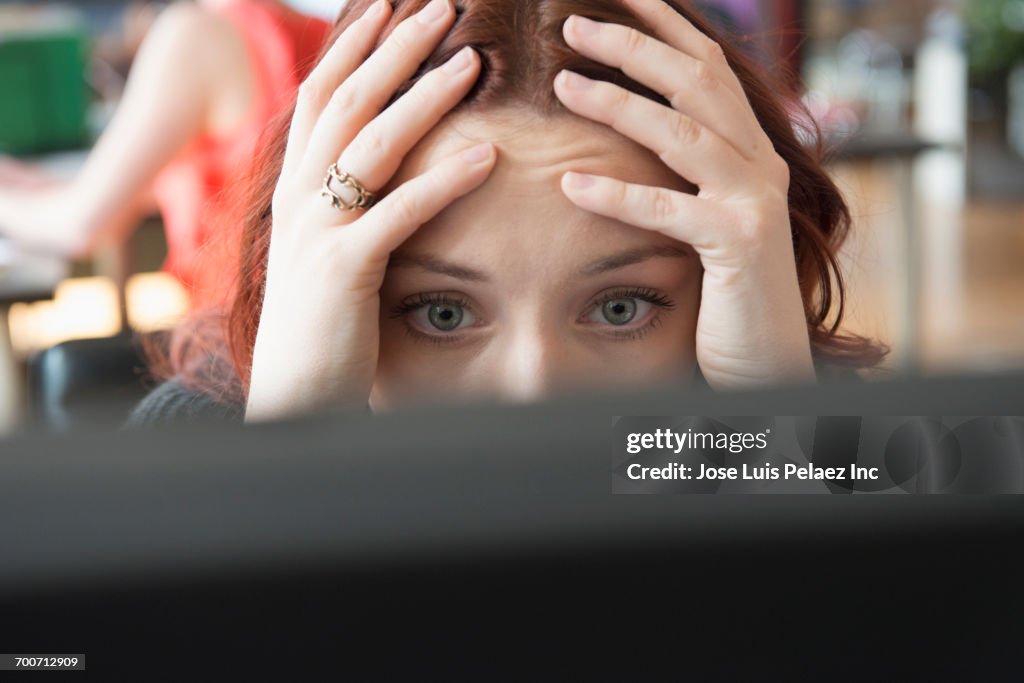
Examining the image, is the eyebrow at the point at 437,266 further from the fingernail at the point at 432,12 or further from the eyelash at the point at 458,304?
the fingernail at the point at 432,12

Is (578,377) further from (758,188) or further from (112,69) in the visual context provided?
(112,69)

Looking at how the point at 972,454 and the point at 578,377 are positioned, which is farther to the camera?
the point at 578,377

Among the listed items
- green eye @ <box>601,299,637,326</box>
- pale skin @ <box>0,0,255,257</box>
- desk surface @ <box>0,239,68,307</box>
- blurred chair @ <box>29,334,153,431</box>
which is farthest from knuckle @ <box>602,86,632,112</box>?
desk surface @ <box>0,239,68,307</box>

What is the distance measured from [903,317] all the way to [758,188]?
3093mm

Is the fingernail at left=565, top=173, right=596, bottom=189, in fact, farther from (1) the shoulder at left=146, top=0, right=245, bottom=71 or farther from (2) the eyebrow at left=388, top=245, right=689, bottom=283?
(1) the shoulder at left=146, top=0, right=245, bottom=71

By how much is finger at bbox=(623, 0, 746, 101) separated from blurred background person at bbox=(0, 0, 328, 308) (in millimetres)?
1136

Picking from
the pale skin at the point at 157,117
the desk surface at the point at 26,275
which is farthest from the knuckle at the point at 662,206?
the desk surface at the point at 26,275

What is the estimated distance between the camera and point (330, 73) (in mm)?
595

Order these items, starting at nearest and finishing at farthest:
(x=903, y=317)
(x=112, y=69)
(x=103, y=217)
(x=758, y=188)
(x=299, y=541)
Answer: (x=299, y=541) → (x=758, y=188) → (x=103, y=217) → (x=903, y=317) → (x=112, y=69)

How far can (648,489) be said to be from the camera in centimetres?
20

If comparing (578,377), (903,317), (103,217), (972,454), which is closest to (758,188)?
(578,377)

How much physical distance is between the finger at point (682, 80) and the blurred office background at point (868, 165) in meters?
0.15

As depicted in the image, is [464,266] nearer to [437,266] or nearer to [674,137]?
[437,266]

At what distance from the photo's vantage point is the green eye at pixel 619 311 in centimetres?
61
